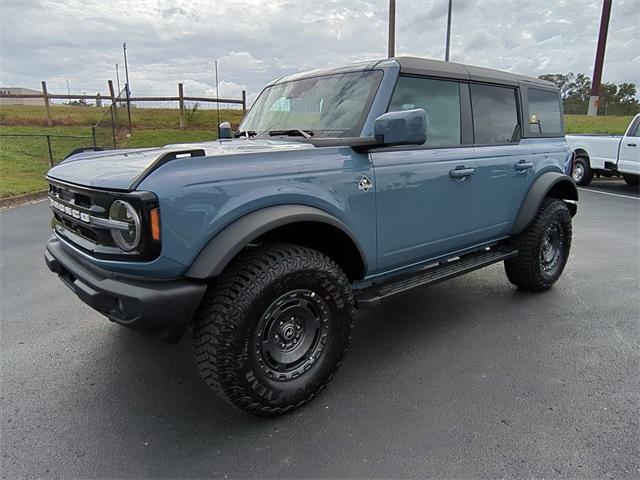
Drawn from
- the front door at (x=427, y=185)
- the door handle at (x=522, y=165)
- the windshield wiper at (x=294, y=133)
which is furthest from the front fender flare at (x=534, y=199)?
the windshield wiper at (x=294, y=133)

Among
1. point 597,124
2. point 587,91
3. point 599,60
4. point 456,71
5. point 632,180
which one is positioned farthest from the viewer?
point 587,91

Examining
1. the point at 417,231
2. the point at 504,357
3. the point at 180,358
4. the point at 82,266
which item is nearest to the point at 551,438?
the point at 504,357

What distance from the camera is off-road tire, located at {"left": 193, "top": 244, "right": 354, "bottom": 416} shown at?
7.24ft

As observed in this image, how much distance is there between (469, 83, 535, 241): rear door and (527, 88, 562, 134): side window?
26 centimetres

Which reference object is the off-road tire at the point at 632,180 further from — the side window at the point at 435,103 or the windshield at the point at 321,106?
the windshield at the point at 321,106

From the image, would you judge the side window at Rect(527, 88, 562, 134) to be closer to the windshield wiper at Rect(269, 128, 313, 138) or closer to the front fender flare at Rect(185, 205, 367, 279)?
the windshield wiper at Rect(269, 128, 313, 138)

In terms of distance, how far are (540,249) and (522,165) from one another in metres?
0.83

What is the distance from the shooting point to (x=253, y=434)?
2.36 m

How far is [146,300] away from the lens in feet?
6.67

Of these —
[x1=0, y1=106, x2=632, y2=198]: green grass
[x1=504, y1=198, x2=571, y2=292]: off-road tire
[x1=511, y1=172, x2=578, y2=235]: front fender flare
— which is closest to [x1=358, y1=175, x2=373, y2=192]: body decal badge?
[x1=511, y1=172, x2=578, y2=235]: front fender flare

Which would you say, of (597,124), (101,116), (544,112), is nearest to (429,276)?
(544,112)

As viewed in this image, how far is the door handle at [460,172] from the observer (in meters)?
3.26

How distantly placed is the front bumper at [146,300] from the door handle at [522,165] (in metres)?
2.94

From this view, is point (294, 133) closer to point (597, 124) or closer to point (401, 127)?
point (401, 127)
